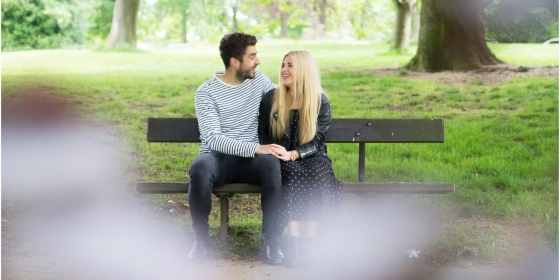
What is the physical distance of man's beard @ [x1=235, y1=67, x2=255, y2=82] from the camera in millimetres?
4699

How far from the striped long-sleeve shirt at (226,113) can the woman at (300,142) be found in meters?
0.08

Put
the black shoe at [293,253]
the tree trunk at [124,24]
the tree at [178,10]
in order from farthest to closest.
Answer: the tree at [178,10], the tree trunk at [124,24], the black shoe at [293,253]

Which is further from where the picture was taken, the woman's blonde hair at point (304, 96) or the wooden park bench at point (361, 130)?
the wooden park bench at point (361, 130)

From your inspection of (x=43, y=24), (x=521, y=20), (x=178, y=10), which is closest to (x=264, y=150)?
(x=521, y=20)

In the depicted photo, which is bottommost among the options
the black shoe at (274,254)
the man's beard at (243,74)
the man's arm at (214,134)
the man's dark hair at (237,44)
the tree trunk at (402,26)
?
the black shoe at (274,254)

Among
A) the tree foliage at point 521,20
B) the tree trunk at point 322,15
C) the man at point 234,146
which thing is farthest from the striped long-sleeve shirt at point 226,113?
the tree trunk at point 322,15

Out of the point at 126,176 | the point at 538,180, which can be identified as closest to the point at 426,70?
the point at 538,180

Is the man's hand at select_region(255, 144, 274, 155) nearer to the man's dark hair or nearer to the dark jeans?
the dark jeans

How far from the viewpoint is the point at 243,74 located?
4711 millimetres

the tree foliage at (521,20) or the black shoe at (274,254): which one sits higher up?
the tree foliage at (521,20)

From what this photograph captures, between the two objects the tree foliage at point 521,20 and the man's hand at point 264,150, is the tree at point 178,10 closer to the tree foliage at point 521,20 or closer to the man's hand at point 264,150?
Answer: the tree foliage at point 521,20

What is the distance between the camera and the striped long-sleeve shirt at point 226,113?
457 cm

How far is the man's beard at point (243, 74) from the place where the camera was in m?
4.70

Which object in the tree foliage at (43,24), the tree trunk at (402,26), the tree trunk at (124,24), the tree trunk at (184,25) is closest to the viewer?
the tree trunk at (402,26)
